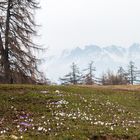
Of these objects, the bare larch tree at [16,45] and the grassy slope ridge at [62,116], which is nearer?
the grassy slope ridge at [62,116]

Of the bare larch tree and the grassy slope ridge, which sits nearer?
the grassy slope ridge

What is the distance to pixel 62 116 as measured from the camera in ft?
73.9

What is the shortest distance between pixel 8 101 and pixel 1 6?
2046 cm

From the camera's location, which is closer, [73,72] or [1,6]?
[1,6]

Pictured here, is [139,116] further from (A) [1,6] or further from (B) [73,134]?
(A) [1,6]

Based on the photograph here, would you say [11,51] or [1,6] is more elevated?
[1,6]

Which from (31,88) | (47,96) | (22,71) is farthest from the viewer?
(22,71)

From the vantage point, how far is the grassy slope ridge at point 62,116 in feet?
60.7

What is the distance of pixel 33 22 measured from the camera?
45.7 meters

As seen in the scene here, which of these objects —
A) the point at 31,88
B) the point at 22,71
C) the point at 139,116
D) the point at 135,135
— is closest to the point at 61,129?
the point at 135,135

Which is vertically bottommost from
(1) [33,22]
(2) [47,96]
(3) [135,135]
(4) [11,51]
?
(3) [135,135]

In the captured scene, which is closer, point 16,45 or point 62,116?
point 62,116

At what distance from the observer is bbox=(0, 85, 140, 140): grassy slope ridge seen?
60.7ft

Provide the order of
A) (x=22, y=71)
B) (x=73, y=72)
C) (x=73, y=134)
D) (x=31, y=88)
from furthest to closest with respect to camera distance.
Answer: (x=73, y=72) → (x=22, y=71) → (x=31, y=88) → (x=73, y=134)
